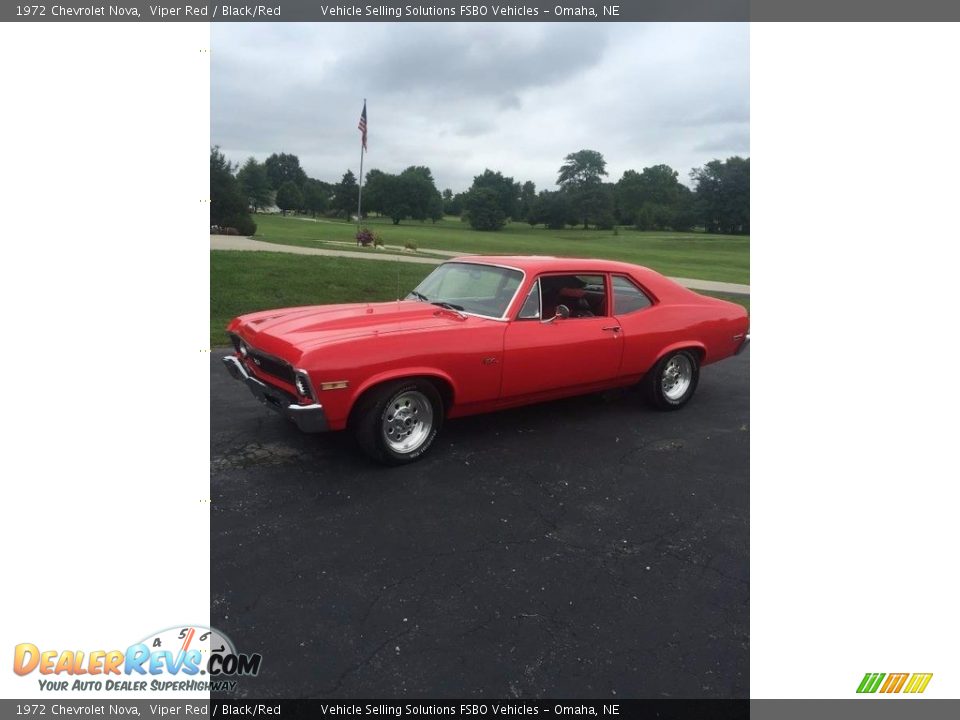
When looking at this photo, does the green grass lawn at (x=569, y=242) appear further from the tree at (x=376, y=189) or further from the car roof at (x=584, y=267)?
the car roof at (x=584, y=267)

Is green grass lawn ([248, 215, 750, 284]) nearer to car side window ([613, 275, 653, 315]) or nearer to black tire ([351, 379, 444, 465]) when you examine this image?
car side window ([613, 275, 653, 315])

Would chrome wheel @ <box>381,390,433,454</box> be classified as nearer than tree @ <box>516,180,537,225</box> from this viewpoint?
Yes

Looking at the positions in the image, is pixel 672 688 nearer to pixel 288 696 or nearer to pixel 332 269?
pixel 288 696

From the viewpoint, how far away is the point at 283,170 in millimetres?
47625

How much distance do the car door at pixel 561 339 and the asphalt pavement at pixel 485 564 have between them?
1.67ft

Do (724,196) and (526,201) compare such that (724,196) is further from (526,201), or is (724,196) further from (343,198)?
(343,198)

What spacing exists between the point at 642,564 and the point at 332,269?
12416 mm

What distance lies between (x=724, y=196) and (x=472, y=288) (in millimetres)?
41369

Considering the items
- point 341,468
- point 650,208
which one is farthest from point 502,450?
point 650,208

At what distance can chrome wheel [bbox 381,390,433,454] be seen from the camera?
12.9 feet

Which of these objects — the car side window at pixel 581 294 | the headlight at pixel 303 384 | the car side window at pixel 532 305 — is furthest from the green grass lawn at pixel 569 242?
the headlight at pixel 303 384

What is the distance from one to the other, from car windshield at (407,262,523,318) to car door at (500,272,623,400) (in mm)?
192

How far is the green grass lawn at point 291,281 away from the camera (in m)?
11.0
